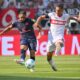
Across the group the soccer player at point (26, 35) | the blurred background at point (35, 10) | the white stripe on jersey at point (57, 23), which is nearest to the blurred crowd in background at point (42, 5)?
the blurred background at point (35, 10)

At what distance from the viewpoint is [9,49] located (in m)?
22.8

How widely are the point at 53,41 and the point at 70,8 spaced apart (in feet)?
48.1

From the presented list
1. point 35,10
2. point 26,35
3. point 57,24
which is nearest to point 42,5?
point 35,10

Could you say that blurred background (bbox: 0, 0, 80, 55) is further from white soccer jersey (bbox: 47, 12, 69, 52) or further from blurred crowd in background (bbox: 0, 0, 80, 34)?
white soccer jersey (bbox: 47, 12, 69, 52)

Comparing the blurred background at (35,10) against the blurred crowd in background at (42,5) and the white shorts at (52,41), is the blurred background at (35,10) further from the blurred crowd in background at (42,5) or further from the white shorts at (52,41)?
the white shorts at (52,41)

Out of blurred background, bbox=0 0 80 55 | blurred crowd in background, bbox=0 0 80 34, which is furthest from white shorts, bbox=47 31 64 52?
blurred crowd in background, bbox=0 0 80 34

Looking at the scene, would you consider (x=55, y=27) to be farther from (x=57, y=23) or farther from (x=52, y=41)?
(x=52, y=41)

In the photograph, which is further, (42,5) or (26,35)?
(42,5)

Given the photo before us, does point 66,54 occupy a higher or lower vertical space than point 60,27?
lower

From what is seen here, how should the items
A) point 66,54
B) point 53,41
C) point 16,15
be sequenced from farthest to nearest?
point 16,15, point 66,54, point 53,41

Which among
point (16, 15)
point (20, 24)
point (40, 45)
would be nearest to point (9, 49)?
point (40, 45)

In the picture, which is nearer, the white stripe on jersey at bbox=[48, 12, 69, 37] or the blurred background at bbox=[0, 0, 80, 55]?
the white stripe on jersey at bbox=[48, 12, 69, 37]

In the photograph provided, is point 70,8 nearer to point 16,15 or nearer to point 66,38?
point 16,15

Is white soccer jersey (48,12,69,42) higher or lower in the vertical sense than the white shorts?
higher
